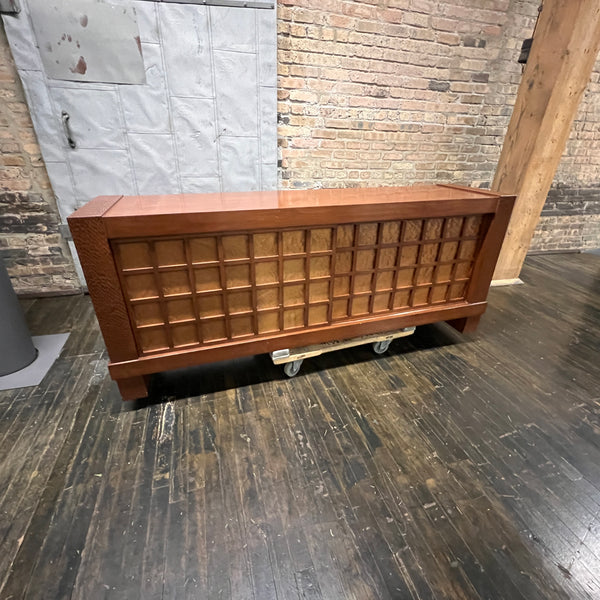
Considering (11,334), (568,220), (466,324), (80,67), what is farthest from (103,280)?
(568,220)

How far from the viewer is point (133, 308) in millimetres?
1389

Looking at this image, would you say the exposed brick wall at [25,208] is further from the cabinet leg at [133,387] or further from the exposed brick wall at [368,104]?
the cabinet leg at [133,387]

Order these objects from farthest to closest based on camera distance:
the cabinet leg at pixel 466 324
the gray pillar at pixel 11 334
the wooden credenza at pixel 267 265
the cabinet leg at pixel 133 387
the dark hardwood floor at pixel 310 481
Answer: the cabinet leg at pixel 466 324, the gray pillar at pixel 11 334, the cabinet leg at pixel 133 387, the wooden credenza at pixel 267 265, the dark hardwood floor at pixel 310 481

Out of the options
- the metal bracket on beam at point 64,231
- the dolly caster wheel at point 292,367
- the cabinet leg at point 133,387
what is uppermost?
the metal bracket on beam at point 64,231

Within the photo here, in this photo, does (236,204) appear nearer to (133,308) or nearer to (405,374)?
(133,308)

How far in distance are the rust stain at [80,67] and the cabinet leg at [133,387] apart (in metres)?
1.97

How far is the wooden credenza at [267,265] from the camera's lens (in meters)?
1.30

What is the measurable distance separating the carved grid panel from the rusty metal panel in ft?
5.12

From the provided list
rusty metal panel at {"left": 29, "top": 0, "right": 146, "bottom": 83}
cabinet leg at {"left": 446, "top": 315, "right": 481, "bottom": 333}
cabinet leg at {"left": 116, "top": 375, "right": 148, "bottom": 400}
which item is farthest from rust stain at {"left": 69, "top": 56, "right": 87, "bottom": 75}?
cabinet leg at {"left": 446, "top": 315, "right": 481, "bottom": 333}

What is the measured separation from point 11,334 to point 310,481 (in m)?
1.74

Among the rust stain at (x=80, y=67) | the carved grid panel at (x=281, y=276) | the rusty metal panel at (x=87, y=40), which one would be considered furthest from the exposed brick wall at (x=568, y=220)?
the rust stain at (x=80, y=67)

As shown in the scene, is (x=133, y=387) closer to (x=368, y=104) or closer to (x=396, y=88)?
(x=368, y=104)

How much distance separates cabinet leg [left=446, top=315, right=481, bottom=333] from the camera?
214cm

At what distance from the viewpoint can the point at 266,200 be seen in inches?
60.4
